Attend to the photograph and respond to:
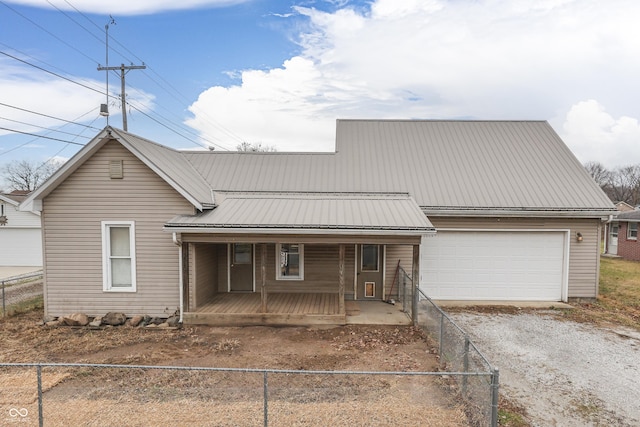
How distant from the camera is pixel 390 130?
51.5 feet

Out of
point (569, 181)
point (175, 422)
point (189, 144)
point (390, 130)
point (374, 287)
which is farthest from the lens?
point (189, 144)

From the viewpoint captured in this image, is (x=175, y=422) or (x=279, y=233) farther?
(x=279, y=233)

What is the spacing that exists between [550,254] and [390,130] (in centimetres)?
776

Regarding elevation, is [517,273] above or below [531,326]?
above

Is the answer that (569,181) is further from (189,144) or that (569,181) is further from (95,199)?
(189,144)

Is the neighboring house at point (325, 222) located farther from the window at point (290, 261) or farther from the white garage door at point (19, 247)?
the white garage door at point (19, 247)

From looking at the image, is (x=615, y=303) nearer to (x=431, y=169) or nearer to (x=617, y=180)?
(x=431, y=169)

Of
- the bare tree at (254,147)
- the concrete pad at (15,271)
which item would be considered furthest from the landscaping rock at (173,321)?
the bare tree at (254,147)

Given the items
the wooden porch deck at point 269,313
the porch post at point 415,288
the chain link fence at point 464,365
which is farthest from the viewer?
the wooden porch deck at point 269,313

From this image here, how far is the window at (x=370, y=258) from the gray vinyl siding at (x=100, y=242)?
5665 mm

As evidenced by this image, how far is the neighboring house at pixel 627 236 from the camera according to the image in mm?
22062

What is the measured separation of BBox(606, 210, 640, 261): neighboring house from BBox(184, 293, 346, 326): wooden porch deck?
21.0 meters

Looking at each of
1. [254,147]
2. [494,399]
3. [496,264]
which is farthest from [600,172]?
[494,399]

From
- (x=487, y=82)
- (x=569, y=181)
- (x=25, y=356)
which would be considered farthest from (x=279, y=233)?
(x=487, y=82)
